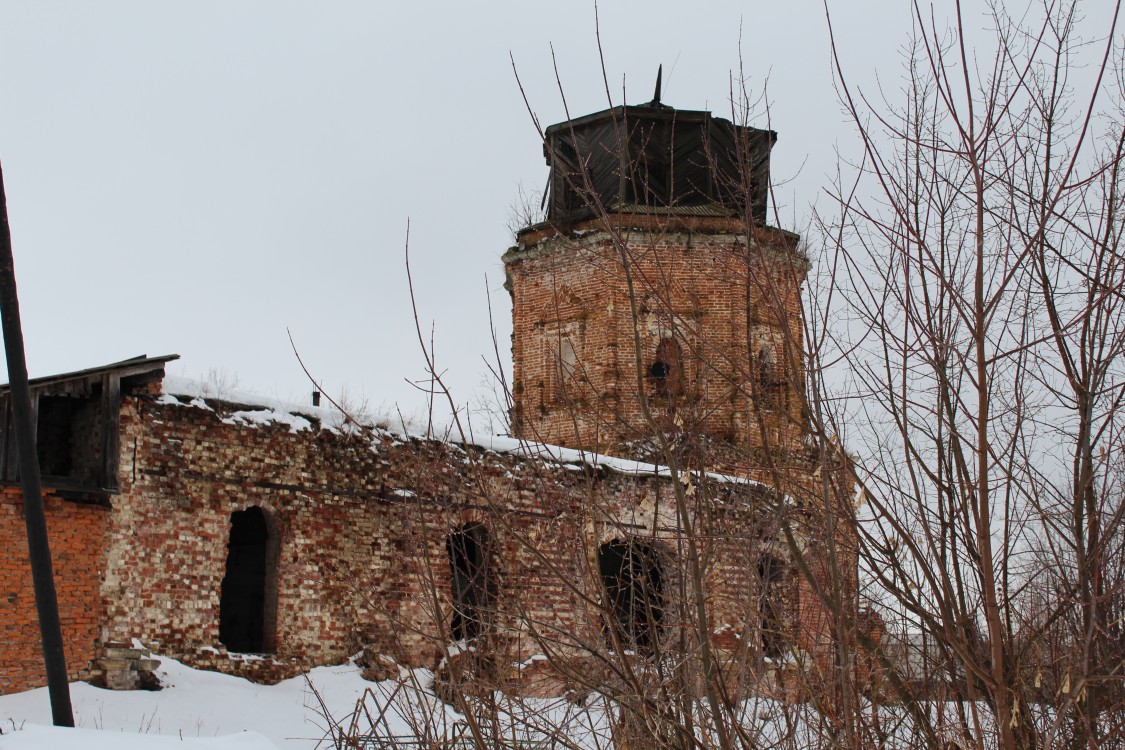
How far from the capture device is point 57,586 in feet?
33.5

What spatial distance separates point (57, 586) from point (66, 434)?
5.75ft

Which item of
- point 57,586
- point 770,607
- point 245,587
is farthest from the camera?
point 245,587

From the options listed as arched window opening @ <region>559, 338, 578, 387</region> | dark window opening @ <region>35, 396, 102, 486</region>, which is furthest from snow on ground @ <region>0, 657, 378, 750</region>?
arched window opening @ <region>559, 338, 578, 387</region>

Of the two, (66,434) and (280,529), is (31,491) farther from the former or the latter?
(280,529)

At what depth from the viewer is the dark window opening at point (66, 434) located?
10.9 metres

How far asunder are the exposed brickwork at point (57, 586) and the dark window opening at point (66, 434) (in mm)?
620

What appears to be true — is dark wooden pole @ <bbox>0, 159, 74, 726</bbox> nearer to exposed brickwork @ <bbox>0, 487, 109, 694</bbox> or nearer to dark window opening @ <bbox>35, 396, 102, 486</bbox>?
exposed brickwork @ <bbox>0, 487, 109, 694</bbox>

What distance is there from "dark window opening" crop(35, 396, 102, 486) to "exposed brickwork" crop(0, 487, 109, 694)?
0.62 meters

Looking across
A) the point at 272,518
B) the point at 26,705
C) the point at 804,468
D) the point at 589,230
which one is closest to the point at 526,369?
the point at 589,230

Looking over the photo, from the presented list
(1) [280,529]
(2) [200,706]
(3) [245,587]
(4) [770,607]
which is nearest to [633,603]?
(4) [770,607]

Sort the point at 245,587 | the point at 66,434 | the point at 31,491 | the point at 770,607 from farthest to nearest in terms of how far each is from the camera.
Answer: the point at 245,587 < the point at 66,434 < the point at 31,491 < the point at 770,607

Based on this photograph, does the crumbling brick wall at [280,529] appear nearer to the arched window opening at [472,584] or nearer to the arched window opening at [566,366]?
the arched window opening at [472,584]

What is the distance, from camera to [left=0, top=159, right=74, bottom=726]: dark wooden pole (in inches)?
293

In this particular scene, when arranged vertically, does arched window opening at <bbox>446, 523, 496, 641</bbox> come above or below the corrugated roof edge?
below
